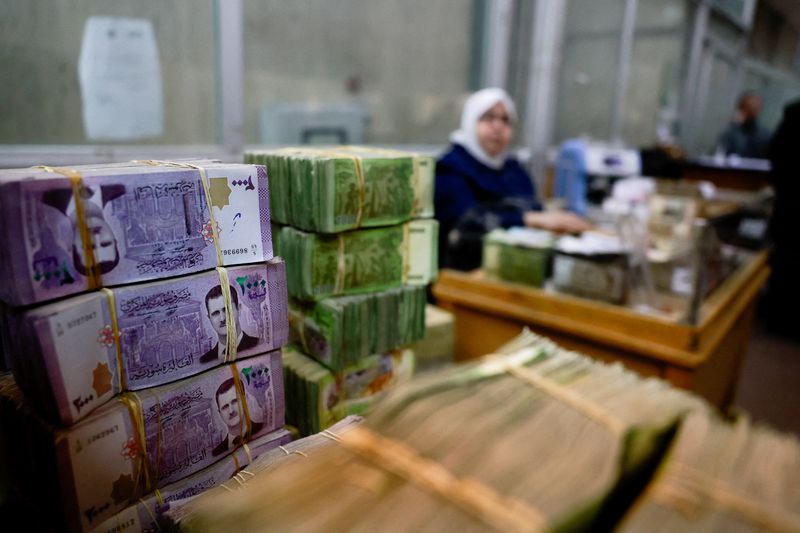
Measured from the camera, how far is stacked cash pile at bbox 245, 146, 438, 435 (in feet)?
3.68

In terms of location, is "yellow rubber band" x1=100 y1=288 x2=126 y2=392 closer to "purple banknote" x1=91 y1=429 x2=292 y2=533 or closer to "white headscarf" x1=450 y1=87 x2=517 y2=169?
"purple banknote" x1=91 y1=429 x2=292 y2=533

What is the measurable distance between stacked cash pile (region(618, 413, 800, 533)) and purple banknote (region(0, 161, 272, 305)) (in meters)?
0.68

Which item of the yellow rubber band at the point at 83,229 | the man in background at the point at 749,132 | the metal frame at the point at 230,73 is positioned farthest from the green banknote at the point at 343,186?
the man in background at the point at 749,132

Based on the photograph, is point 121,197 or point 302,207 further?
point 302,207

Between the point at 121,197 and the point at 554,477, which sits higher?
the point at 121,197

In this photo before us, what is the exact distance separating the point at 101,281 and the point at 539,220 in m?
2.43

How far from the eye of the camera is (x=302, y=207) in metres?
1.12

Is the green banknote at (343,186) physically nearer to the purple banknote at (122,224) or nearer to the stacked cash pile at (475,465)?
the purple banknote at (122,224)

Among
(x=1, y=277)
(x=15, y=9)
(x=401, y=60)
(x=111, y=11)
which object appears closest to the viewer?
(x=1, y=277)

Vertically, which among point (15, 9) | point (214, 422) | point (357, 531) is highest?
point (15, 9)

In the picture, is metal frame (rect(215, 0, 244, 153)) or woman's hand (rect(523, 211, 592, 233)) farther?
metal frame (rect(215, 0, 244, 153))

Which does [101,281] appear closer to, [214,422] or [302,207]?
[214,422]

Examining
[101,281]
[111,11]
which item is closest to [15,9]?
[111,11]

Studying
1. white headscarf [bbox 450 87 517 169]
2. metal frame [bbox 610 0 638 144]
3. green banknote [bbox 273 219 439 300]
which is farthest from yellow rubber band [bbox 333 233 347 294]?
metal frame [bbox 610 0 638 144]
